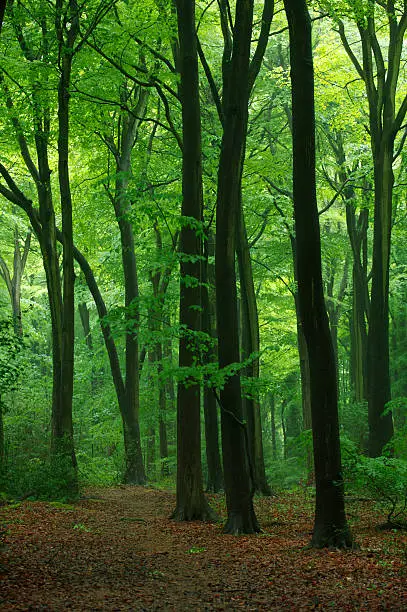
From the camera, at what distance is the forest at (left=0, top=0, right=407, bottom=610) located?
8.35 m

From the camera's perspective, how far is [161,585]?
249 inches

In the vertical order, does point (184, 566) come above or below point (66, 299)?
below

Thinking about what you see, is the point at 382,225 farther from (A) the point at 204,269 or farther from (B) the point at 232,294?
(B) the point at 232,294

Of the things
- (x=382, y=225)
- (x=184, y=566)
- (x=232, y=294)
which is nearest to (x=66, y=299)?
(x=232, y=294)

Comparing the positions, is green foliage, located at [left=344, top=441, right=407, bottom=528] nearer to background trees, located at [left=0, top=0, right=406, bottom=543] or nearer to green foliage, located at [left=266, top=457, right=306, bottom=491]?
background trees, located at [left=0, top=0, right=406, bottom=543]

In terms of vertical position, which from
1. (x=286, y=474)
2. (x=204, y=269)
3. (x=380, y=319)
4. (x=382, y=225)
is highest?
(x=382, y=225)

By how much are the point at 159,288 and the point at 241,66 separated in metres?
12.9

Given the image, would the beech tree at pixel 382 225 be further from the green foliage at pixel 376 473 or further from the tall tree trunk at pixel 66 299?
the tall tree trunk at pixel 66 299

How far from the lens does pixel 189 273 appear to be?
11320 millimetres

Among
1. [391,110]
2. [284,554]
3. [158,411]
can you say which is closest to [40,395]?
[158,411]

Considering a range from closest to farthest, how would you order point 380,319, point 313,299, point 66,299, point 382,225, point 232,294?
point 313,299, point 232,294, point 66,299, point 380,319, point 382,225

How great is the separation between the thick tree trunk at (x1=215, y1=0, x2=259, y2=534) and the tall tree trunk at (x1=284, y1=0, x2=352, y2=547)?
5.80ft

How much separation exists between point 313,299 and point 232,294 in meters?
2.14

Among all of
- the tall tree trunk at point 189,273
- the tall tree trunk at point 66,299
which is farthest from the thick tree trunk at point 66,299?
the tall tree trunk at point 189,273
